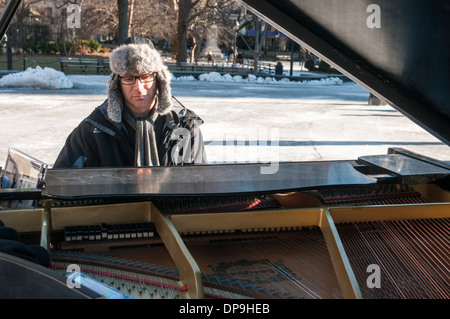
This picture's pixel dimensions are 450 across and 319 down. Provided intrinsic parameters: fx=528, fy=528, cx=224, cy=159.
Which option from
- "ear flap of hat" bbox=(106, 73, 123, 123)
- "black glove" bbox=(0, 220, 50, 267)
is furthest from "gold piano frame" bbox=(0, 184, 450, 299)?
"ear flap of hat" bbox=(106, 73, 123, 123)

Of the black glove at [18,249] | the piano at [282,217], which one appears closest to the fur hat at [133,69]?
the piano at [282,217]

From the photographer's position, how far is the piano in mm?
2004

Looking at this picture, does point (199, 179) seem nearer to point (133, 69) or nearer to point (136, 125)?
point (136, 125)

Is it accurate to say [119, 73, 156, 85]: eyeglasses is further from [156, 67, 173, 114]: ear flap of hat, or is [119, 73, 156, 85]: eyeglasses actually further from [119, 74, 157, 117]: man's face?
[156, 67, 173, 114]: ear flap of hat

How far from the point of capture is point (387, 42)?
2.09 meters

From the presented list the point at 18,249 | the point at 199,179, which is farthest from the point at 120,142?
the point at 18,249

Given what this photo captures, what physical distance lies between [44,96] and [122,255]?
45.4ft

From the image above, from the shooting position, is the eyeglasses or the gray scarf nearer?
the gray scarf

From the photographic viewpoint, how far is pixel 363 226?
8.28 ft

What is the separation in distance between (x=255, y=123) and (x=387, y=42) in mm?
9921

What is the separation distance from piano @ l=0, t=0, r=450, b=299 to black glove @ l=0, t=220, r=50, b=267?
28 cm

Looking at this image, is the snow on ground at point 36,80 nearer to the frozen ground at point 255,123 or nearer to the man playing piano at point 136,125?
the frozen ground at point 255,123
